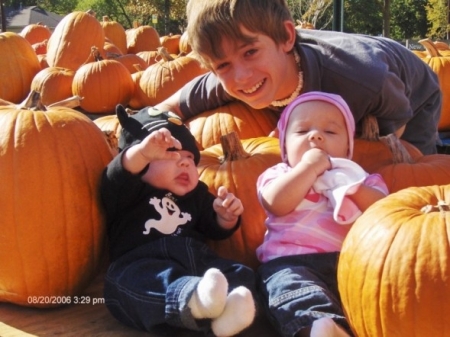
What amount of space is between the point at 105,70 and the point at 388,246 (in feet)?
11.3

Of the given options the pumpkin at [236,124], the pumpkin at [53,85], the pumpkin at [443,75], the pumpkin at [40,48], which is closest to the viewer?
the pumpkin at [236,124]

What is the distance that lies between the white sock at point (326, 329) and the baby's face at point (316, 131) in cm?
53

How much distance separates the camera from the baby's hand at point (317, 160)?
5.34 feet

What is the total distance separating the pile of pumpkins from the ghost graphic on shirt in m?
0.17

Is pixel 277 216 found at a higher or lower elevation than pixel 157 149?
lower

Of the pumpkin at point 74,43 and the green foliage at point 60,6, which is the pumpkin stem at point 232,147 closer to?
the pumpkin at point 74,43

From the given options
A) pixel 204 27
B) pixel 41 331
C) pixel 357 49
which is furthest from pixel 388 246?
pixel 357 49

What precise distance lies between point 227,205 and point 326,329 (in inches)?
18.6

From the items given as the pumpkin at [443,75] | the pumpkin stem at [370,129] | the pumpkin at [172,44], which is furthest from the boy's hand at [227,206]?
the pumpkin at [172,44]

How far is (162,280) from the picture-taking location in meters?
1.48

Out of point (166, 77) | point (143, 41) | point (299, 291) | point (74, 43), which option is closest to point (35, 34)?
point (143, 41)

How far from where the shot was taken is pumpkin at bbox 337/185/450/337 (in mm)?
1192

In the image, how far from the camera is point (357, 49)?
7.65 ft

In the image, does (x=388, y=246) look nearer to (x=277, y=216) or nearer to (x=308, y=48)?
(x=277, y=216)
